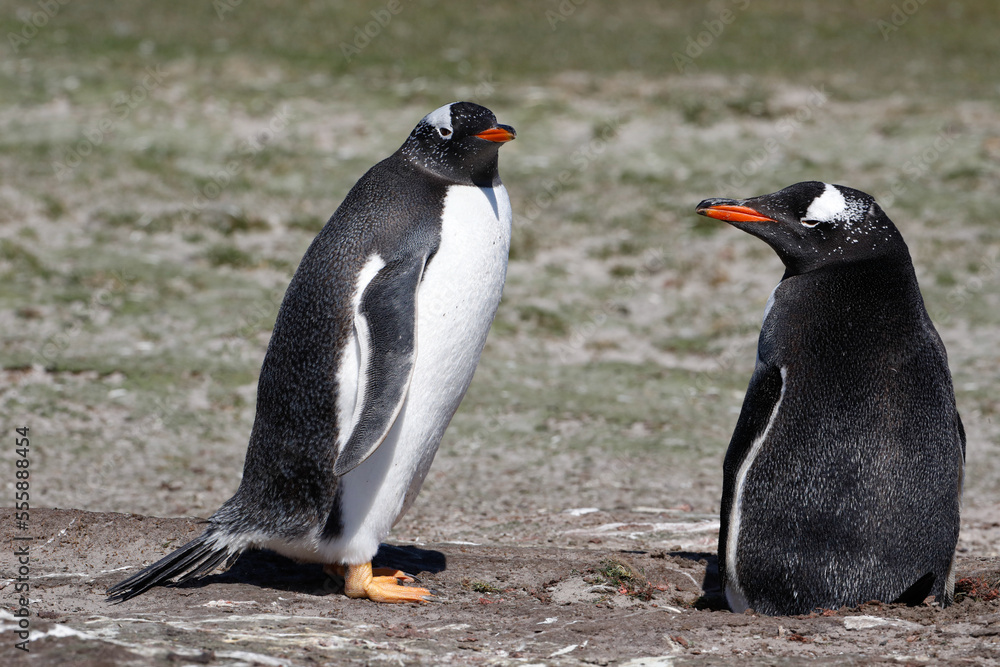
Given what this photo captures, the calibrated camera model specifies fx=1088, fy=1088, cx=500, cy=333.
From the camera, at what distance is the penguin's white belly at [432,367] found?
12.1 ft

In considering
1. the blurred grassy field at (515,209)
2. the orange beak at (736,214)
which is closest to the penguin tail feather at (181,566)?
the blurred grassy field at (515,209)

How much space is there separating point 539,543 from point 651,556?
628 mm

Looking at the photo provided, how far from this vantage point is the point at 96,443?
6.34 metres

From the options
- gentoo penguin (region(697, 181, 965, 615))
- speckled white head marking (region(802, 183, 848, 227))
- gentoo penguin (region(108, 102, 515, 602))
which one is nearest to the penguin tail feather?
gentoo penguin (region(108, 102, 515, 602))

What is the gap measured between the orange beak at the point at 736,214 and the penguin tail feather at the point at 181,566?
2.01m

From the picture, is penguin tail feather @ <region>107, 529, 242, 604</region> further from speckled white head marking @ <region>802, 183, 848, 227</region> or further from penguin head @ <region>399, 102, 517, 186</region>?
speckled white head marking @ <region>802, 183, 848, 227</region>

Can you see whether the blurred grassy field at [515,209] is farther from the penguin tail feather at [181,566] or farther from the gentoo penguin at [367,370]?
the penguin tail feather at [181,566]

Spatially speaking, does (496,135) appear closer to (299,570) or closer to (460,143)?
(460,143)

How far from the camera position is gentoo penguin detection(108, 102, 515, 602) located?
3596mm

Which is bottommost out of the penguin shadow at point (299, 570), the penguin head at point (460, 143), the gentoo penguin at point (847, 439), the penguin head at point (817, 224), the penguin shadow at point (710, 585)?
the penguin shadow at point (299, 570)

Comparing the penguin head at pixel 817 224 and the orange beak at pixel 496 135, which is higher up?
the orange beak at pixel 496 135

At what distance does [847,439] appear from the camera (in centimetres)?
346

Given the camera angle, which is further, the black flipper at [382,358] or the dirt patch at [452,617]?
the black flipper at [382,358]

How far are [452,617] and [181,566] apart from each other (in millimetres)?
944
